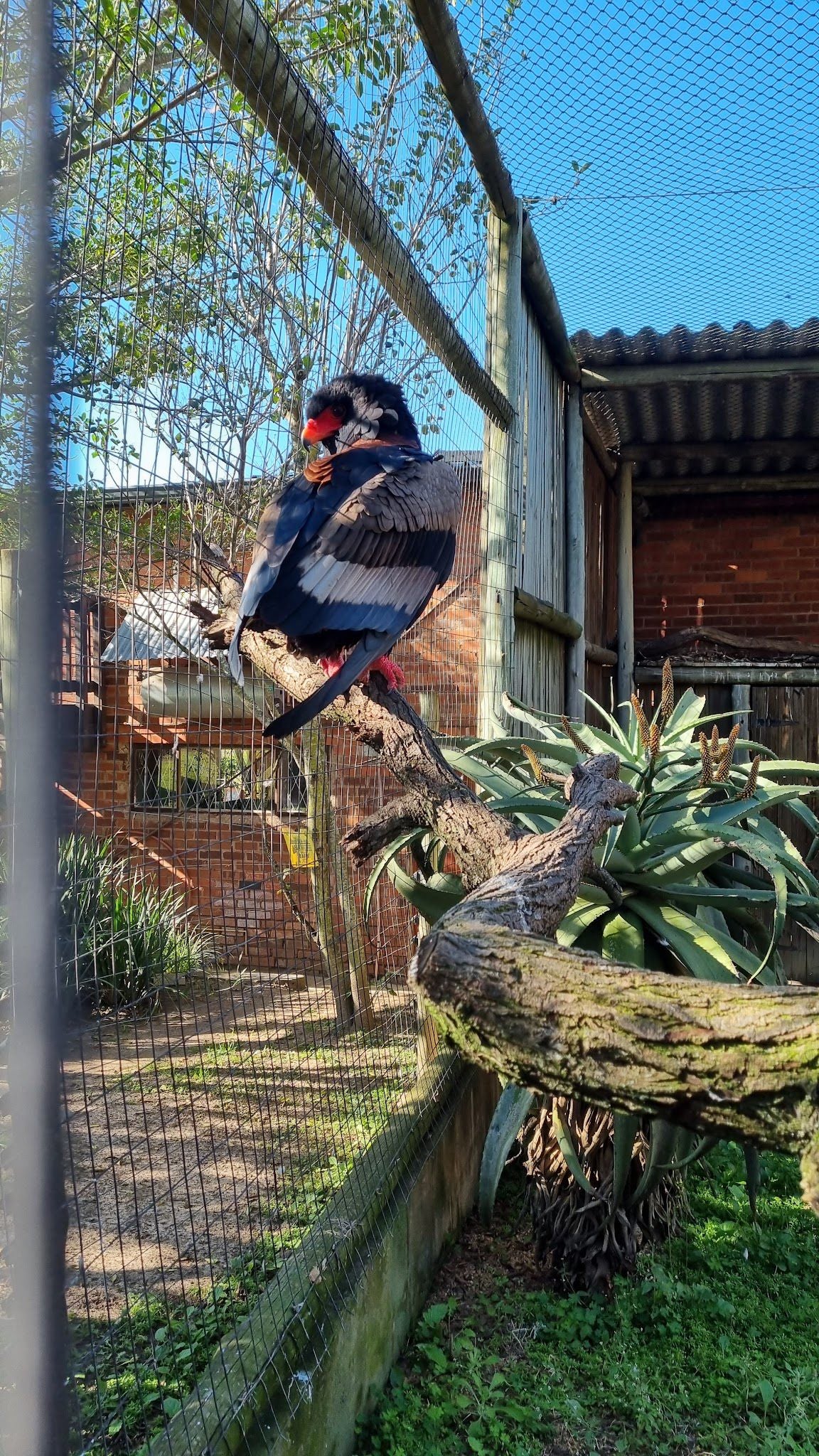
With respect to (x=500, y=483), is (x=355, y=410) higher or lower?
lower

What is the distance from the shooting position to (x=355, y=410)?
240 centimetres

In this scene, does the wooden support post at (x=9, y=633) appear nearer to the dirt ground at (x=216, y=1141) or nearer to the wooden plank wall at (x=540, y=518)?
the dirt ground at (x=216, y=1141)

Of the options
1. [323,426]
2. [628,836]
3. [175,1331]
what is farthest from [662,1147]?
[323,426]

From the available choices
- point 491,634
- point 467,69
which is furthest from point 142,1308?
point 467,69

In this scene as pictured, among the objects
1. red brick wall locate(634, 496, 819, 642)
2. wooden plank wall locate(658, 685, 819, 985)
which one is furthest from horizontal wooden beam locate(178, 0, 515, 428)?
red brick wall locate(634, 496, 819, 642)

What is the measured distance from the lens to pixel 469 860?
1663mm

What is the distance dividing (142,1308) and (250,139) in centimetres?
268

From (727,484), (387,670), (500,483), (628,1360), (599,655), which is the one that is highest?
(727,484)

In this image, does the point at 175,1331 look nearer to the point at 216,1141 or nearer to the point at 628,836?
the point at 216,1141

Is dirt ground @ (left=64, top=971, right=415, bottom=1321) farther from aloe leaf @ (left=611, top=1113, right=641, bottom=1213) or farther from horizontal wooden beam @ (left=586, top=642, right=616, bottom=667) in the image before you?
horizontal wooden beam @ (left=586, top=642, right=616, bottom=667)

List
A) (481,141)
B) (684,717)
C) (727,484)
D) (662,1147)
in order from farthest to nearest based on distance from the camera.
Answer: (727,484) < (684,717) < (481,141) < (662,1147)

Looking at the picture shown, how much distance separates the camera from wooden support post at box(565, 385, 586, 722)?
4.98 meters

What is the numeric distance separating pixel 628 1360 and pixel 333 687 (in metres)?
2.04

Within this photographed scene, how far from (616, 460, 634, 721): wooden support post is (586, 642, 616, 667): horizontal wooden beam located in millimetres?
96
